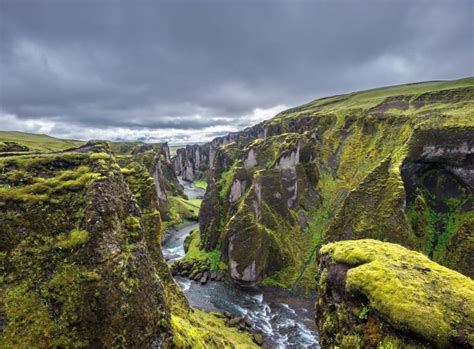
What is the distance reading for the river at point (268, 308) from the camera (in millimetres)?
40188

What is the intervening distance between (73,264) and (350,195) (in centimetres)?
5156

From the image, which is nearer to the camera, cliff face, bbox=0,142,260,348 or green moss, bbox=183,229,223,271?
cliff face, bbox=0,142,260,348

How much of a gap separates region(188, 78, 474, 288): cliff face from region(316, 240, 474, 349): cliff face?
33.8m

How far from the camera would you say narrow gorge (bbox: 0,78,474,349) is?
50.2 ft

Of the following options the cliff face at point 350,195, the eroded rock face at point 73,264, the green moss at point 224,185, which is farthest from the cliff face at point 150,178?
the cliff face at point 350,195

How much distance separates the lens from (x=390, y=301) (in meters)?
16.1

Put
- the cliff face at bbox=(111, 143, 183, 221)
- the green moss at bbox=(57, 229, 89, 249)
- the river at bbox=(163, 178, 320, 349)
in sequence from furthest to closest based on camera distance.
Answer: the river at bbox=(163, 178, 320, 349)
the cliff face at bbox=(111, 143, 183, 221)
the green moss at bbox=(57, 229, 89, 249)

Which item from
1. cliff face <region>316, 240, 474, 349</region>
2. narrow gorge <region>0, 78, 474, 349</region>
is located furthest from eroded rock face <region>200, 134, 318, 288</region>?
cliff face <region>316, 240, 474, 349</region>

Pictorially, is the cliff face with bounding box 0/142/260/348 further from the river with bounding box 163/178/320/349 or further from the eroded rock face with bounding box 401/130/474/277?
the eroded rock face with bounding box 401/130/474/277

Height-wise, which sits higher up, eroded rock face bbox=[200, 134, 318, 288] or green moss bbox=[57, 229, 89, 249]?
green moss bbox=[57, 229, 89, 249]

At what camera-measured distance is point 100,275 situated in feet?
51.7

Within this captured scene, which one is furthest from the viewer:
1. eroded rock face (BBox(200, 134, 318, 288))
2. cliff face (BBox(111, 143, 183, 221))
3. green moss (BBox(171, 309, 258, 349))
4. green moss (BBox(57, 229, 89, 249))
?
eroded rock face (BBox(200, 134, 318, 288))

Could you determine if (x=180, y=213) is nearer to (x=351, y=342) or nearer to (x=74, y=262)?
(x=74, y=262)

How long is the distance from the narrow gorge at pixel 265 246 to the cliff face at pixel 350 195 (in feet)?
1.01
